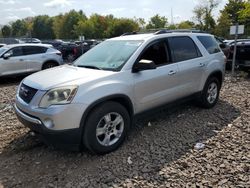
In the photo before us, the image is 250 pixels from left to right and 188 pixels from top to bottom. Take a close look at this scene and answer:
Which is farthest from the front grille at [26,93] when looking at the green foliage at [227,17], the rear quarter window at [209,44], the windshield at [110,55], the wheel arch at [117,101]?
the green foliage at [227,17]

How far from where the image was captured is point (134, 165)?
3932mm

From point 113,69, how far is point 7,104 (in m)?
4.23

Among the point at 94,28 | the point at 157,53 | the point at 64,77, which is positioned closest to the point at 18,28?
the point at 94,28

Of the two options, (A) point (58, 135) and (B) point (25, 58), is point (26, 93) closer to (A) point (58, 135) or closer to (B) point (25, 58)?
(A) point (58, 135)

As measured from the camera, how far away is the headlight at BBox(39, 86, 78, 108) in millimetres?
3729

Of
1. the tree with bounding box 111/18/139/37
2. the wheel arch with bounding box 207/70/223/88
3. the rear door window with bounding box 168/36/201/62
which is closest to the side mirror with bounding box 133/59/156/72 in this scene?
the rear door window with bounding box 168/36/201/62

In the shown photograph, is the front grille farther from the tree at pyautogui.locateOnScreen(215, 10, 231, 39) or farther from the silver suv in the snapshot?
the tree at pyautogui.locateOnScreen(215, 10, 231, 39)

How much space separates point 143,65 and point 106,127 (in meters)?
1.11

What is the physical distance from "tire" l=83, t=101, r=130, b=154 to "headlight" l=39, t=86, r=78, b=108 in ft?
1.30

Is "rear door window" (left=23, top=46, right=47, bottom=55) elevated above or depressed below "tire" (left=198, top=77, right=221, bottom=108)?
above

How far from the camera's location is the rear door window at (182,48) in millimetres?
5238

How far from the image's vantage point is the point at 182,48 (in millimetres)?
5469

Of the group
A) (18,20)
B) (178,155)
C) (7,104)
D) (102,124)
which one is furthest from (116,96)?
(18,20)

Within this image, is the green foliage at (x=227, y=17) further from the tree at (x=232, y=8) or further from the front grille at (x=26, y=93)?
the front grille at (x=26, y=93)
